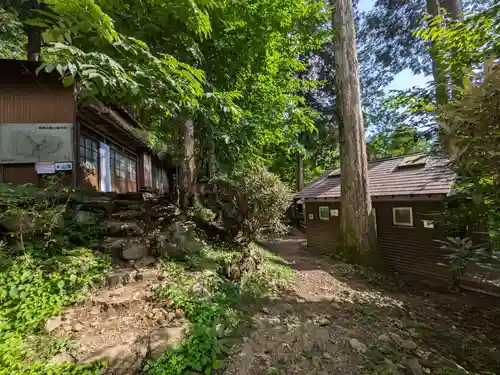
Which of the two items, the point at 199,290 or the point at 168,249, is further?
the point at 168,249

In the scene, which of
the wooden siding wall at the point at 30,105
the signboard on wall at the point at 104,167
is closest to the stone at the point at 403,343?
the wooden siding wall at the point at 30,105

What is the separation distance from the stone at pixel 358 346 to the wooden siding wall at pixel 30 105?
760 cm

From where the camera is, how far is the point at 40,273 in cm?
335

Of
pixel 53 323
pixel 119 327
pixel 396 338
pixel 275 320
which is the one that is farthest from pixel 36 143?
pixel 396 338

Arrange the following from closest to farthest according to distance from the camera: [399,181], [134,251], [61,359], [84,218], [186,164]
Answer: [61,359] → [134,251] → [84,218] → [186,164] → [399,181]

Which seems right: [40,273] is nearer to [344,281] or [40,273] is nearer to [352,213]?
[344,281]

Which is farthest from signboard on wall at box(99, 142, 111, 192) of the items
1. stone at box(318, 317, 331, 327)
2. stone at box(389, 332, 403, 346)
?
stone at box(389, 332, 403, 346)

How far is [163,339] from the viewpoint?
Answer: 2.69 m

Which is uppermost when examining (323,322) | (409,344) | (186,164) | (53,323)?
(186,164)

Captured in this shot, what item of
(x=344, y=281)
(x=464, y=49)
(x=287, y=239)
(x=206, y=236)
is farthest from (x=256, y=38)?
(x=287, y=239)

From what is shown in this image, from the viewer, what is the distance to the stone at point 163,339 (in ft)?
8.35

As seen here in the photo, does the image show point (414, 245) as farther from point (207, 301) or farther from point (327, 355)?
point (207, 301)

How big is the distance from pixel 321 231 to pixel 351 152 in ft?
15.7

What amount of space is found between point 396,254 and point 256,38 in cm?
801
